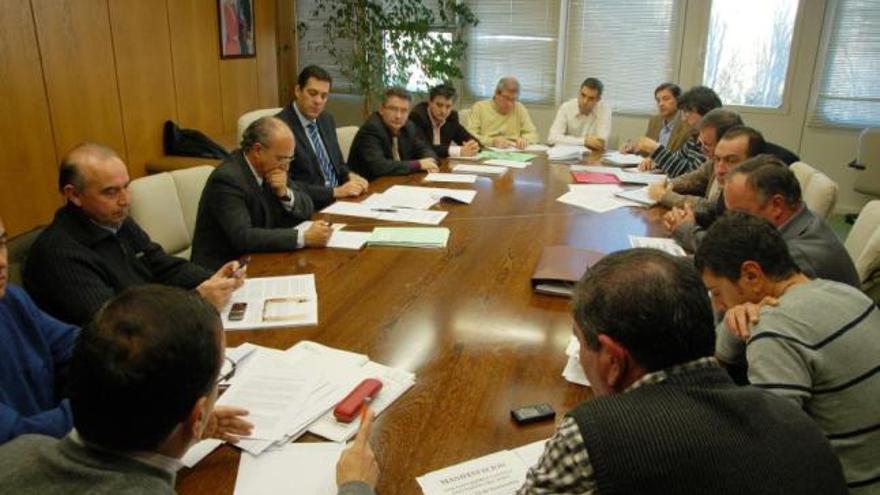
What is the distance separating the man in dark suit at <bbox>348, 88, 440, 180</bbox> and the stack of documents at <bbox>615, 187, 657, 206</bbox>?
1126 mm

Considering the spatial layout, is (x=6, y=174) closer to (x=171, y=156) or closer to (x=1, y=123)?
(x=1, y=123)

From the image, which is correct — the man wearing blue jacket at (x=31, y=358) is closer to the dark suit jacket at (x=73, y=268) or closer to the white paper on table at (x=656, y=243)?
the dark suit jacket at (x=73, y=268)

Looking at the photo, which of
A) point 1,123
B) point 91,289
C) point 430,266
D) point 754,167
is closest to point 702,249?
point 754,167

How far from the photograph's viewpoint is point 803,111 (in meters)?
5.46

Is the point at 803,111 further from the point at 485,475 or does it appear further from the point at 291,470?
the point at 291,470

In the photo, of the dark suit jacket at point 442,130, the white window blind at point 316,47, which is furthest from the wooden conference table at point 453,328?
the white window blind at point 316,47

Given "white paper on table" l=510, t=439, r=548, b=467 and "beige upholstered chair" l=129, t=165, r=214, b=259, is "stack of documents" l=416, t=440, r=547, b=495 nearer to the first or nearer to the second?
"white paper on table" l=510, t=439, r=548, b=467

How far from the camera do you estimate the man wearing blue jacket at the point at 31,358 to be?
54.3 inches

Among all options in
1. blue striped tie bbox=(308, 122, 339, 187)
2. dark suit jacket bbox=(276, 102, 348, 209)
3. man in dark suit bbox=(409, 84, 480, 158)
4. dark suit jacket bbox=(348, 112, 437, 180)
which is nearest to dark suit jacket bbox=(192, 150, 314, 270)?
dark suit jacket bbox=(276, 102, 348, 209)

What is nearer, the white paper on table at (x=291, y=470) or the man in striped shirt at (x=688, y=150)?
the white paper on table at (x=291, y=470)

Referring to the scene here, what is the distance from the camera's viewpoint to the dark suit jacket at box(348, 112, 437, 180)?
12.2 feet

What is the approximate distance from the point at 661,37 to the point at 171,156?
4260mm

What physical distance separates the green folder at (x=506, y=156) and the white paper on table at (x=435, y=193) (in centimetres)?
100

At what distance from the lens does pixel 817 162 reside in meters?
5.54
